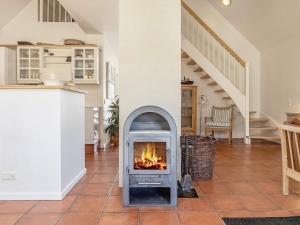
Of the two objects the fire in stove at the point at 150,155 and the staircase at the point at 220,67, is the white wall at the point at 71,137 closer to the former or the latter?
the fire in stove at the point at 150,155

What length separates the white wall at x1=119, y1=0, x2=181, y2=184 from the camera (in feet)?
9.31

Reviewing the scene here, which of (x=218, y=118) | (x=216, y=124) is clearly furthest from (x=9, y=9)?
(x=218, y=118)

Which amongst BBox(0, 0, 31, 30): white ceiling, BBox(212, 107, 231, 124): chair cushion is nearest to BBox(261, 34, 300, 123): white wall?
BBox(212, 107, 231, 124): chair cushion

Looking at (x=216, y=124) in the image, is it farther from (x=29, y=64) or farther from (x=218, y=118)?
(x=29, y=64)

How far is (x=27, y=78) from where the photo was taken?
5.43 m

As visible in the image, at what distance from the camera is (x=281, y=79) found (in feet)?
19.8

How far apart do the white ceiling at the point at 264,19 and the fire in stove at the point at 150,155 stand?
4.24m

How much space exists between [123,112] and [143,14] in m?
1.09

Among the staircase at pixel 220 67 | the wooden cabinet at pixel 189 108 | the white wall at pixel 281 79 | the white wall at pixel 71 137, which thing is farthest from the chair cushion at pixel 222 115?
the white wall at pixel 71 137

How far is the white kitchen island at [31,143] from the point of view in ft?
8.05

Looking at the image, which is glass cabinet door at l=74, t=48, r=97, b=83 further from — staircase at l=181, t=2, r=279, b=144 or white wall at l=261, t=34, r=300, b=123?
white wall at l=261, t=34, r=300, b=123

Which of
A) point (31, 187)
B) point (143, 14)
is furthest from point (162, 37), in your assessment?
point (31, 187)

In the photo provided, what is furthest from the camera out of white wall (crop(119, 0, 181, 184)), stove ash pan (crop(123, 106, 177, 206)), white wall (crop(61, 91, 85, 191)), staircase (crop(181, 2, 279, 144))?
staircase (crop(181, 2, 279, 144))

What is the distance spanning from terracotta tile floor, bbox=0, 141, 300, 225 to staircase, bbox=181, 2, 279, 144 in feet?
10.0
